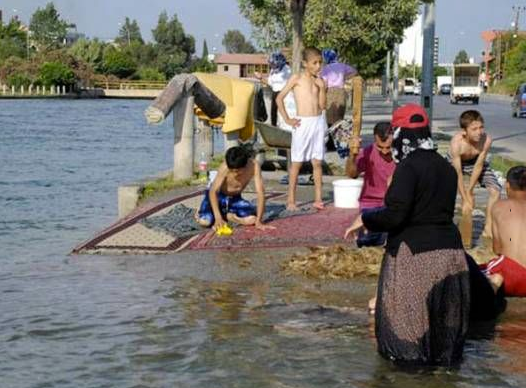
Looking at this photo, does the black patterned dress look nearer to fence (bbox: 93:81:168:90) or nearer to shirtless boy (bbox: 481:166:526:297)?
shirtless boy (bbox: 481:166:526:297)

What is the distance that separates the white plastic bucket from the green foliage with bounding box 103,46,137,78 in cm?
12706

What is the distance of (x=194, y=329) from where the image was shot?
8.02 meters

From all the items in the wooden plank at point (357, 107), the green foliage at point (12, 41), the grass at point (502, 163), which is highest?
the green foliage at point (12, 41)

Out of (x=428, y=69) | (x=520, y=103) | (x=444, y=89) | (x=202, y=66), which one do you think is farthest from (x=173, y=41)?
(x=428, y=69)

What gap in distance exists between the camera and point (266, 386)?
21.8 ft

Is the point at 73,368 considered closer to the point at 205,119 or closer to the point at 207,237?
the point at 207,237

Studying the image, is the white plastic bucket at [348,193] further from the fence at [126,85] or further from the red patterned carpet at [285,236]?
the fence at [126,85]

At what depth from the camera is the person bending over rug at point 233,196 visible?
1096 centimetres

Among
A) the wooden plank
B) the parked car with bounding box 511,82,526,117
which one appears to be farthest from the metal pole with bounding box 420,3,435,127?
the parked car with bounding box 511,82,526,117

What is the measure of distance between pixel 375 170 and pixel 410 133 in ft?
10.6

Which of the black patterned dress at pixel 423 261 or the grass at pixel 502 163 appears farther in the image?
the grass at pixel 502 163

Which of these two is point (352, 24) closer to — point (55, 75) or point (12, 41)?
point (55, 75)

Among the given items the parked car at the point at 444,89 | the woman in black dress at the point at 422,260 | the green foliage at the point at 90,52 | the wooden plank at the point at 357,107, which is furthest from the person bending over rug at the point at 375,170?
the green foliage at the point at 90,52

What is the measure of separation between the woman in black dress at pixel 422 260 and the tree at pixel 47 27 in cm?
15664
